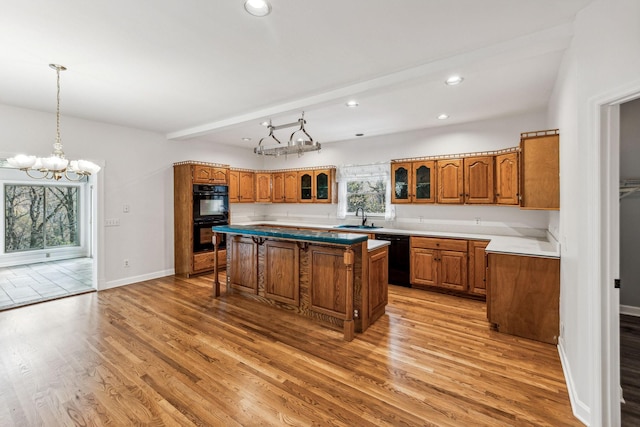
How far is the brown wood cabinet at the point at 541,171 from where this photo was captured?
8.98 feet

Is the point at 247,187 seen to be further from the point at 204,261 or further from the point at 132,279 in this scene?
the point at 132,279

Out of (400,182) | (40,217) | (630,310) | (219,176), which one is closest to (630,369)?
(630,310)

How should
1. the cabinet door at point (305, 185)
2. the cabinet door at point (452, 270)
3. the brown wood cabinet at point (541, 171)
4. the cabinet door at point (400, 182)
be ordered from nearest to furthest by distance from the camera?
1. the brown wood cabinet at point (541, 171)
2. the cabinet door at point (452, 270)
3. the cabinet door at point (400, 182)
4. the cabinet door at point (305, 185)

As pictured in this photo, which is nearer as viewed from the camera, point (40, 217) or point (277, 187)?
point (277, 187)

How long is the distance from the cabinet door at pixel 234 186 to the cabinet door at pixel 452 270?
4278 mm

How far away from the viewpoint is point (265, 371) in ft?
8.01

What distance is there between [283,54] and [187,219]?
12.5 feet

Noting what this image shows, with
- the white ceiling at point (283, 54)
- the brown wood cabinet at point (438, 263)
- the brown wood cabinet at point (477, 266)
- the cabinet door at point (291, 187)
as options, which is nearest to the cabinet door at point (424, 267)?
the brown wood cabinet at point (438, 263)

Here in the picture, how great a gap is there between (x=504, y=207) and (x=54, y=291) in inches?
285

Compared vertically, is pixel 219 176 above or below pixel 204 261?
above

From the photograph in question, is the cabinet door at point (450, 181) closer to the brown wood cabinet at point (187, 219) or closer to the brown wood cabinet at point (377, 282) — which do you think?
the brown wood cabinet at point (377, 282)

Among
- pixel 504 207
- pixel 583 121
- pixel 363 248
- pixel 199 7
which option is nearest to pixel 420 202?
pixel 504 207

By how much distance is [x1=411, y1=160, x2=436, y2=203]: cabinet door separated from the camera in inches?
192

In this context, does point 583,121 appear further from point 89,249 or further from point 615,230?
point 89,249
